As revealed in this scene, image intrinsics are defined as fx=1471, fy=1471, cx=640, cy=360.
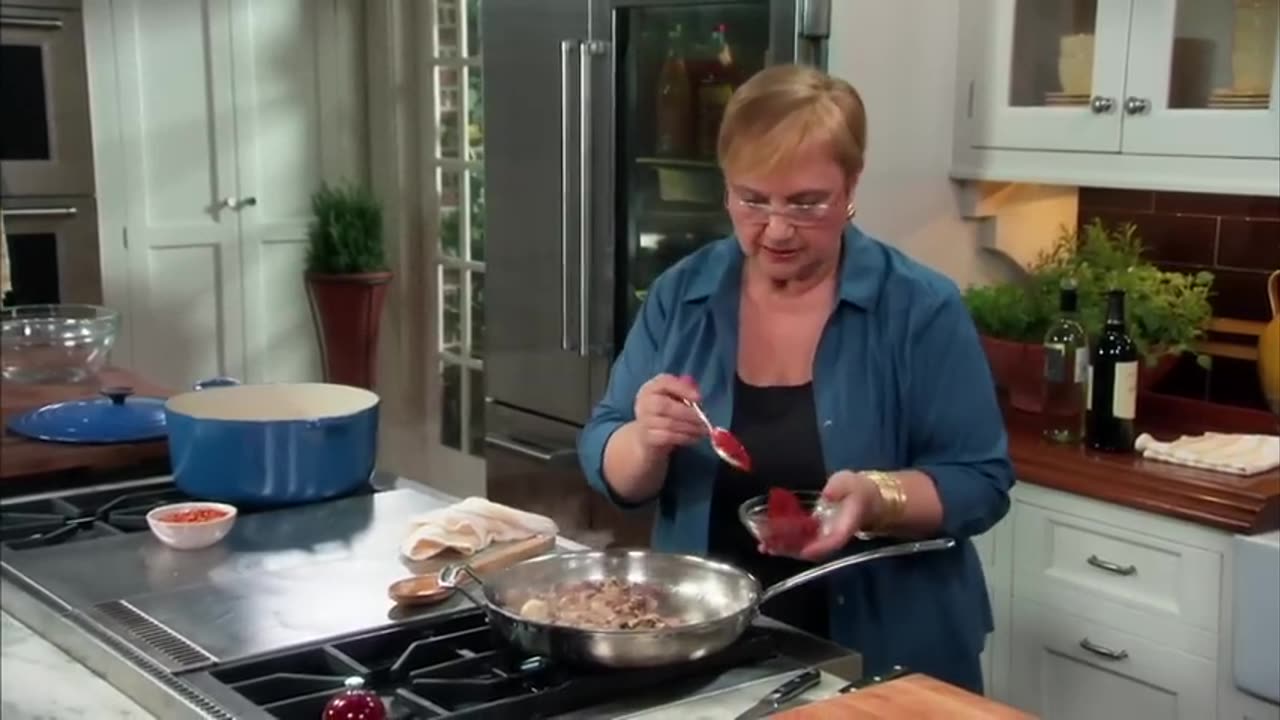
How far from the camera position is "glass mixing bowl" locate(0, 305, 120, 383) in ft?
6.13

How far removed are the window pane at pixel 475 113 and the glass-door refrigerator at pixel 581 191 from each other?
0.09 feet

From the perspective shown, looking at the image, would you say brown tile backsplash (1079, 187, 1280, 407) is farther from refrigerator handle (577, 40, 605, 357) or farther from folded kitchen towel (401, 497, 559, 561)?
folded kitchen towel (401, 497, 559, 561)

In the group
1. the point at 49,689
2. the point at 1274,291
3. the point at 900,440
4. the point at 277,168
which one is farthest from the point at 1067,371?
the point at 49,689

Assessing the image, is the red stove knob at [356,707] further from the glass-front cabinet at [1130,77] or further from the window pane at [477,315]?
the window pane at [477,315]

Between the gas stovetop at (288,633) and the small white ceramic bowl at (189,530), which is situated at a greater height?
the small white ceramic bowl at (189,530)

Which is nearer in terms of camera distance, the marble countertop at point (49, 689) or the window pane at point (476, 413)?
the marble countertop at point (49, 689)

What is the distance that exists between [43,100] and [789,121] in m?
0.96

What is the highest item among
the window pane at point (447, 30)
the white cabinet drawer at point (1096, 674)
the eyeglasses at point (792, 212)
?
the window pane at point (447, 30)

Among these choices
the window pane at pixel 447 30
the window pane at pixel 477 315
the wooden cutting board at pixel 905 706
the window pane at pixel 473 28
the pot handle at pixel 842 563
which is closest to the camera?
the wooden cutting board at pixel 905 706

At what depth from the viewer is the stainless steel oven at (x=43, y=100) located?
1.81m

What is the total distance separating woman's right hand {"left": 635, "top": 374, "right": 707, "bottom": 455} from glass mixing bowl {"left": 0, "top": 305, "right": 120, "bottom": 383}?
86 cm

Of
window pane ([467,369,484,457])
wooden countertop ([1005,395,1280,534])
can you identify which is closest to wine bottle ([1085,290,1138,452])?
wooden countertop ([1005,395,1280,534])

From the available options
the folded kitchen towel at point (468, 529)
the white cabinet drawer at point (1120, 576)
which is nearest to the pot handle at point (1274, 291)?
the white cabinet drawer at point (1120, 576)

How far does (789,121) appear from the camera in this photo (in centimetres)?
157
